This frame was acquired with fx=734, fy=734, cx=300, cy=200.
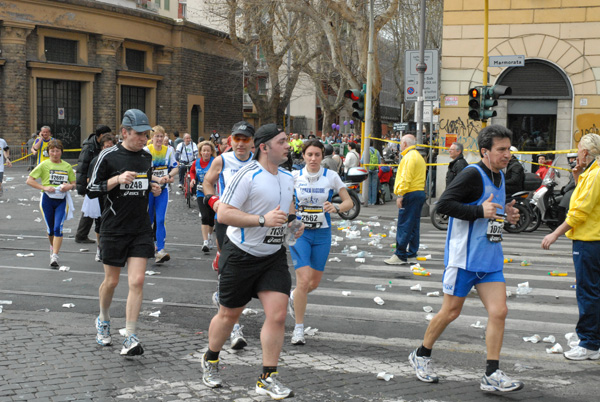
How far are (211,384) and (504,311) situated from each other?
7.07 ft

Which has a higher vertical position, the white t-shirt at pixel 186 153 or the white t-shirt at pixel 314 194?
the white t-shirt at pixel 186 153

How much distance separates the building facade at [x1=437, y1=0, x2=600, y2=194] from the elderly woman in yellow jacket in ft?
47.8

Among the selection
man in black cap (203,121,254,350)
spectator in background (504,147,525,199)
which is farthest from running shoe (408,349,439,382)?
spectator in background (504,147,525,199)

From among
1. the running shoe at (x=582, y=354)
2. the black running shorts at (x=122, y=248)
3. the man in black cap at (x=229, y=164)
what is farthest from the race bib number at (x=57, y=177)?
the running shoe at (x=582, y=354)

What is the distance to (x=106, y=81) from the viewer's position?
37.4 meters

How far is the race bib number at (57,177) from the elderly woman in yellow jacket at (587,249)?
687cm

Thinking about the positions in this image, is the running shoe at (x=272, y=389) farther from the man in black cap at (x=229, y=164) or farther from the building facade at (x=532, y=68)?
the building facade at (x=532, y=68)

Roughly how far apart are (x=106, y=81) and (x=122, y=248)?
3281 cm

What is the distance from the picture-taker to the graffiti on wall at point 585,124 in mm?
20812

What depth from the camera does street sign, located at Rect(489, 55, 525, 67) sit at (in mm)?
18031

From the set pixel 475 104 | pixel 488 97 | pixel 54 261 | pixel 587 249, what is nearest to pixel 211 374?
pixel 587 249

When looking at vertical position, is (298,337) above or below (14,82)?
below

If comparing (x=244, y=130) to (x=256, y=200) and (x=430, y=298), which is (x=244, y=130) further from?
(x=430, y=298)

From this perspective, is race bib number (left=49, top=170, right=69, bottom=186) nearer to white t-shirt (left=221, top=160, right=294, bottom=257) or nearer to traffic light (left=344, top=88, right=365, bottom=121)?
white t-shirt (left=221, top=160, right=294, bottom=257)
